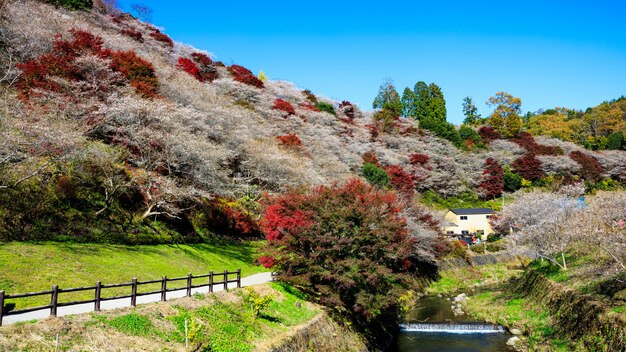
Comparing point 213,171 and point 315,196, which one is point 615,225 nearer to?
point 315,196

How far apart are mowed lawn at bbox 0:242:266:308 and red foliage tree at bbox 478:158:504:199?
59234 millimetres

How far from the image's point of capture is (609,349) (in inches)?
608

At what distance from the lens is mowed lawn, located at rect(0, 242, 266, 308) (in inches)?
584

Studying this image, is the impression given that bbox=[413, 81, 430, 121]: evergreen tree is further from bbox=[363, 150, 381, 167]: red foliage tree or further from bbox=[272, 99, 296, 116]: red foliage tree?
bbox=[272, 99, 296, 116]: red foliage tree

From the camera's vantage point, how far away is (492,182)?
7431 cm

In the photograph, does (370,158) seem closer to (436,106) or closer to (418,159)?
(418,159)

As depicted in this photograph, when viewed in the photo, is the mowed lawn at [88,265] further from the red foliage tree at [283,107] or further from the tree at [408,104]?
the tree at [408,104]

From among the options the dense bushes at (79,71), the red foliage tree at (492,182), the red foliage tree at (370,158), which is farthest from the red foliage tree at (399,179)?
the dense bushes at (79,71)

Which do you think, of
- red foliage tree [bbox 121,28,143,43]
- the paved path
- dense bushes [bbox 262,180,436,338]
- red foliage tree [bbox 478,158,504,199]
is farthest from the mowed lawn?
red foliage tree [bbox 478,158,504,199]

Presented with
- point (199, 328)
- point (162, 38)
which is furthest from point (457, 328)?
point (162, 38)

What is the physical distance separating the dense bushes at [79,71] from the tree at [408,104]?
73.8m

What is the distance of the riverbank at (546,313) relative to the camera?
54.7 ft

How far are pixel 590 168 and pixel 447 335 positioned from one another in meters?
67.9

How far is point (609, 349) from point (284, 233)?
15420 millimetres
